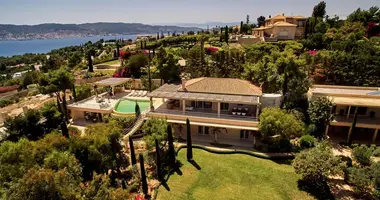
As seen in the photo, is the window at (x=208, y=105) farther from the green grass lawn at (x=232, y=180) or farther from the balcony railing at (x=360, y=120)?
the balcony railing at (x=360, y=120)

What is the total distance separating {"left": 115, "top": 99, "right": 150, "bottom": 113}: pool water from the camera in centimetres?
3491

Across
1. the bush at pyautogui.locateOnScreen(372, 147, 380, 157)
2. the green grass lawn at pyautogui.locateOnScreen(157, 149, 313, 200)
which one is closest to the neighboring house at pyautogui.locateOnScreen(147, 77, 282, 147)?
the green grass lawn at pyautogui.locateOnScreen(157, 149, 313, 200)

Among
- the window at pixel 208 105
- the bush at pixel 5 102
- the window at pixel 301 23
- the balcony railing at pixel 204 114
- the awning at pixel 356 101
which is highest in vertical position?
the window at pixel 301 23

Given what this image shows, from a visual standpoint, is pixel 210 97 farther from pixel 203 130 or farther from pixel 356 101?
pixel 356 101

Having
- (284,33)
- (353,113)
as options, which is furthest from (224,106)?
(284,33)

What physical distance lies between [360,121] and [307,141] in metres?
7.67

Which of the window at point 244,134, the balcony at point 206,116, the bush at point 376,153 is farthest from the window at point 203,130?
the bush at point 376,153

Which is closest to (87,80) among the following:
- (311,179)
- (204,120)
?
(204,120)

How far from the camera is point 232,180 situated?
69.4ft

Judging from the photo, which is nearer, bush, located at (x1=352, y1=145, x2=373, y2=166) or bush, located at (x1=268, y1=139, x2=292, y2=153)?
bush, located at (x1=352, y1=145, x2=373, y2=166)

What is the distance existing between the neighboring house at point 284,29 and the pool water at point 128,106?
42847mm

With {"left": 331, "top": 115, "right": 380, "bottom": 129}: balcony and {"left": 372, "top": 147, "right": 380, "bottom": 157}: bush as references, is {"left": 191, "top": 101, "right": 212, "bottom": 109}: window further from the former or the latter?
{"left": 372, "top": 147, "right": 380, "bottom": 157}: bush

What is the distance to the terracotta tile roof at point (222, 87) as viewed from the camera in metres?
30.6

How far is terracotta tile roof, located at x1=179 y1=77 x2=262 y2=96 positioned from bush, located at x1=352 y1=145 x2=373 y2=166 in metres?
11.8
